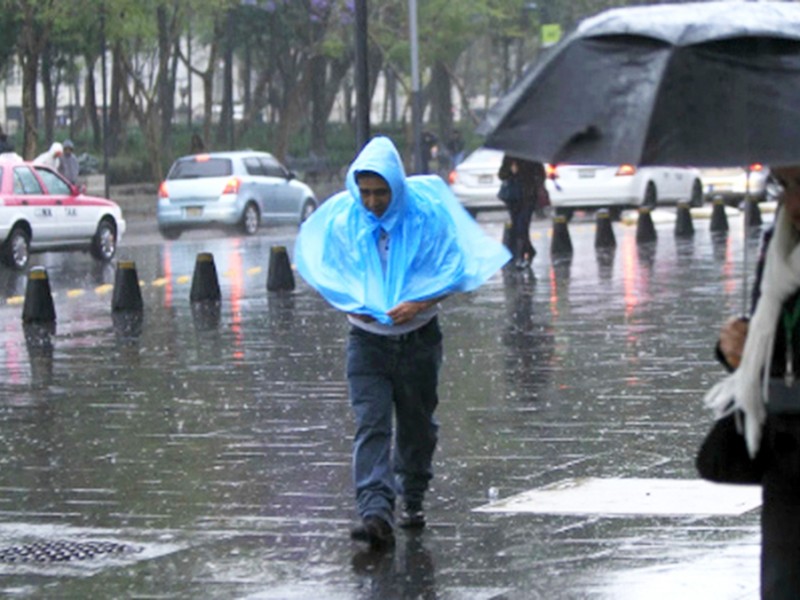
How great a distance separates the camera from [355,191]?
8.49 m

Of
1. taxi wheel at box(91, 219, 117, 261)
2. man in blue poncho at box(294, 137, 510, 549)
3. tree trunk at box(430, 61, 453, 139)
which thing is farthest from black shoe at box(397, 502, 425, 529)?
tree trunk at box(430, 61, 453, 139)

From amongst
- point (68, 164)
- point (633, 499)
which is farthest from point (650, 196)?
point (633, 499)

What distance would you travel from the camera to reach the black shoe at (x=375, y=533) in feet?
26.6

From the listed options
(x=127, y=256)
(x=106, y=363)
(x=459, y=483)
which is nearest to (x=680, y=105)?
(x=459, y=483)

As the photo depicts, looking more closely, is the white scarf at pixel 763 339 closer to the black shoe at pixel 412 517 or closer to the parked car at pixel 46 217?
the black shoe at pixel 412 517

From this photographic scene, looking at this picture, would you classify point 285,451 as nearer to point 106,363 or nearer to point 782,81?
point 106,363

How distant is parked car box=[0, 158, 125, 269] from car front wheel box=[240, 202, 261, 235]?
511cm

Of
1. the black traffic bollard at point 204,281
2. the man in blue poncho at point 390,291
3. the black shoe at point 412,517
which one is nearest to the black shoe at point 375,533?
the man in blue poncho at point 390,291

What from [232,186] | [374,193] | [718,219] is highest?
[374,193]

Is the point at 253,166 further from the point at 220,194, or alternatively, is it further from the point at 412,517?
the point at 412,517

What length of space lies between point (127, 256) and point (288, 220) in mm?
7006

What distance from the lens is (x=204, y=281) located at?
67.1 ft

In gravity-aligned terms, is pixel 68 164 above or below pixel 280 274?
above

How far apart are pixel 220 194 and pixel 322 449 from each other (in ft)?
81.0
